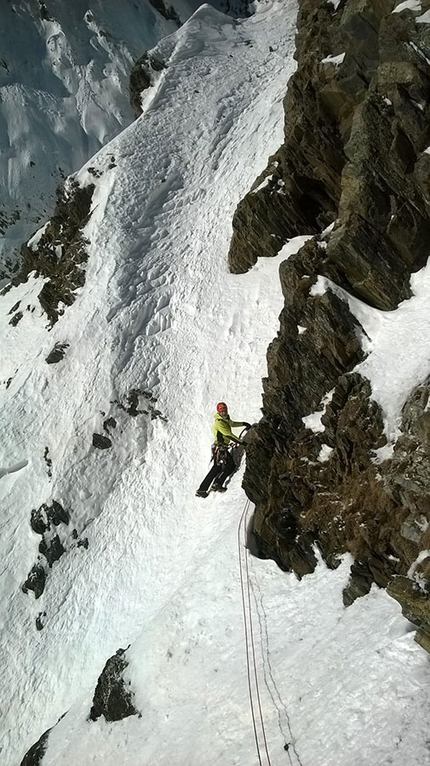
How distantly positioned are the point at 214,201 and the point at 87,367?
31.6 feet

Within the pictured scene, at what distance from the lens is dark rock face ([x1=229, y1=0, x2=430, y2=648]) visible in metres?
8.67

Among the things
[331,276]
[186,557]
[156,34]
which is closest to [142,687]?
[186,557]

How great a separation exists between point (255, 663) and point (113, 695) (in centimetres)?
433

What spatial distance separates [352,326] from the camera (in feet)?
36.5

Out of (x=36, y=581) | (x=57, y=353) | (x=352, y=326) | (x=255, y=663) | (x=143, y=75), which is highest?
(x=143, y=75)

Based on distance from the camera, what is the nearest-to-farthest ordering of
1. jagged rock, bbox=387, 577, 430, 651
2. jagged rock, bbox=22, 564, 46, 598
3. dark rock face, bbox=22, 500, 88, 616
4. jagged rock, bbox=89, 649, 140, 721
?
jagged rock, bbox=387, 577, 430, 651 → jagged rock, bbox=89, 649, 140, 721 → jagged rock, bbox=22, 564, 46, 598 → dark rock face, bbox=22, 500, 88, 616

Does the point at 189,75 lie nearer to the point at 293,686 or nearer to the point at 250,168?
the point at 250,168

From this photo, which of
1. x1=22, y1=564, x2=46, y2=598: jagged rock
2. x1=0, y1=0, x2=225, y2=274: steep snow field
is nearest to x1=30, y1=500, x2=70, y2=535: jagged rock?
x1=22, y1=564, x2=46, y2=598: jagged rock

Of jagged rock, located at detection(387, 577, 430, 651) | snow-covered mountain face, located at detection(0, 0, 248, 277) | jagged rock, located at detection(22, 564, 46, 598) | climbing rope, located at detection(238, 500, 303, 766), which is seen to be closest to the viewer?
jagged rock, located at detection(387, 577, 430, 651)

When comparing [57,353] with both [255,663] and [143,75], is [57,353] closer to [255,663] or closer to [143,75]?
[255,663]

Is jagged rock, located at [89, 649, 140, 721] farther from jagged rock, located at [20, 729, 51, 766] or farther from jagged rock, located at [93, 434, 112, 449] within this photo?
jagged rock, located at [93, 434, 112, 449]

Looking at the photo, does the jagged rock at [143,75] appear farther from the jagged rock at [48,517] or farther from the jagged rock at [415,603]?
the jagged rock at [415,603]

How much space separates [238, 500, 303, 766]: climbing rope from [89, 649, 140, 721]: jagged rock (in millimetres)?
3334

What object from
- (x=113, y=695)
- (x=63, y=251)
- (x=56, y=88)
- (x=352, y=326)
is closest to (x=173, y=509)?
(x=113, y=695)
